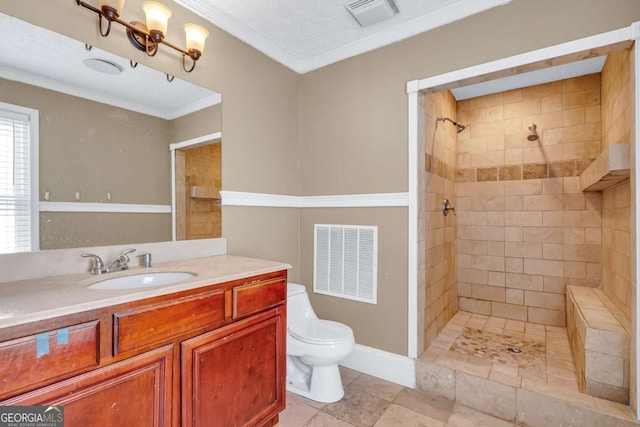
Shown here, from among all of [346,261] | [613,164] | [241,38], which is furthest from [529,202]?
[241,38]

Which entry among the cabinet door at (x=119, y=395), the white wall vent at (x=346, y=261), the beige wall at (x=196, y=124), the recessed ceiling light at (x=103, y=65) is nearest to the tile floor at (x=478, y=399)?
the white wall vent at (x=346, y=261)

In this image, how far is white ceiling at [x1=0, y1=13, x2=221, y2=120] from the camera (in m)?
1.36

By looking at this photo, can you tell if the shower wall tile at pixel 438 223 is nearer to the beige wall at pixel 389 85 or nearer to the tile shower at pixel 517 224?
the tile shower at pixel 517 224

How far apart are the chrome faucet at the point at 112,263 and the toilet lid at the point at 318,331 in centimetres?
105

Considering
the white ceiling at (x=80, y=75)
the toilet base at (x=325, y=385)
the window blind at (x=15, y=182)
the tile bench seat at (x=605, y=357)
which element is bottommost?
the toilet base at (x=325, y=385)

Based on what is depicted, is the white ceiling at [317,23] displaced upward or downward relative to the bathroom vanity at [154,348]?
upward

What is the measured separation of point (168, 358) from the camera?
1243 mm

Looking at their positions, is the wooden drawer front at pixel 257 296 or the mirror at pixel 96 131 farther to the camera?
the wooden drawer front at pixel 257 296

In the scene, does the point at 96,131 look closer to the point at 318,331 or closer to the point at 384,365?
the point at 318,331

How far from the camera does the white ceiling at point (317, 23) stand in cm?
199

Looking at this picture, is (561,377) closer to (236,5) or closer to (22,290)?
(22,290)

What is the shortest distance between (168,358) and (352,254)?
1.55 meters

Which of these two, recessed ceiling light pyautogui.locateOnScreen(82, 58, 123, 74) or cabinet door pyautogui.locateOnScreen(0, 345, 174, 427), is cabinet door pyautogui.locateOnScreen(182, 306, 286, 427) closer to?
cabinet door pyautogui.locateOnScreen(0, 345, 174, 427)

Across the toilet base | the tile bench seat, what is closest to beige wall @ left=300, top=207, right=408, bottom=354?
the toilet base
